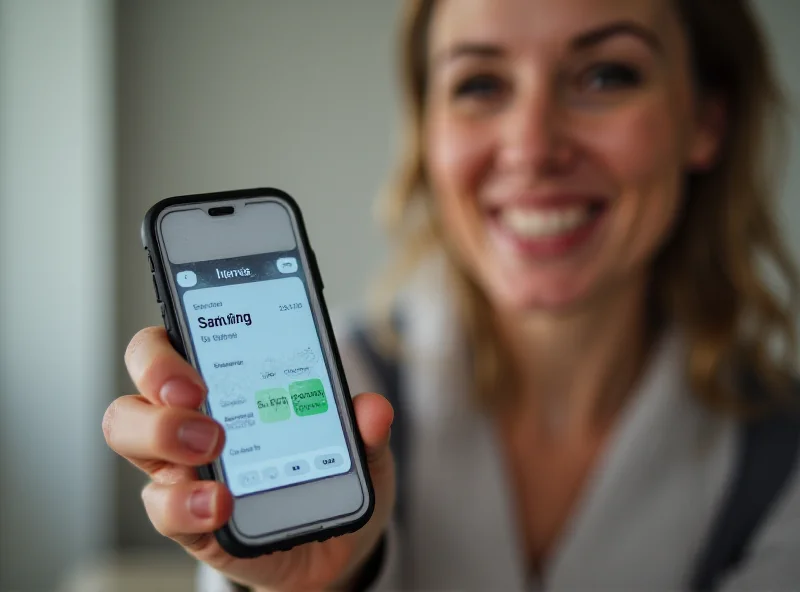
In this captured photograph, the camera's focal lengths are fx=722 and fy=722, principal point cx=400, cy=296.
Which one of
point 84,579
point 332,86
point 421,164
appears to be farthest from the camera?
point 332,86

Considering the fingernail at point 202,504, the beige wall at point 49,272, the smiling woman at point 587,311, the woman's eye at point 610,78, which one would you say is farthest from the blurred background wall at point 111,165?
the fingernail at point 202,504

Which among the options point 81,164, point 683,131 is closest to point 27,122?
point 81,164

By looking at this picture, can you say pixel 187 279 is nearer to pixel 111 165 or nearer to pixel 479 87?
pixel 479 87

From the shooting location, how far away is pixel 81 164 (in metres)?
0.81

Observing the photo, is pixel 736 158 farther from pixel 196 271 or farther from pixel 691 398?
pixel 196 271

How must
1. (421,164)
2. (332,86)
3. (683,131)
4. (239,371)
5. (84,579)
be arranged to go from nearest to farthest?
(239,371) < (683,131) < (421,164) < (84,579) < (332,86)

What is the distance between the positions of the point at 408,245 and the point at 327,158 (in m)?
0.26

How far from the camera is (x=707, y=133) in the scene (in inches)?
27.5

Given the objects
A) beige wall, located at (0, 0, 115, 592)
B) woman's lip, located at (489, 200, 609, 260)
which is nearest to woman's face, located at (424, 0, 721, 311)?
woman's lip, located at (489, 200, 609, 260)

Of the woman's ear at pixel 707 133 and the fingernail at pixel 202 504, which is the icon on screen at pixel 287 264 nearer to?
the fingernail at pixel 202 504

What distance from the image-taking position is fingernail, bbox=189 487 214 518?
27 centimetres

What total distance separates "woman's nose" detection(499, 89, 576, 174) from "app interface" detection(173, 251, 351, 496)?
31 cm

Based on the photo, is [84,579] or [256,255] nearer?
[256,255]

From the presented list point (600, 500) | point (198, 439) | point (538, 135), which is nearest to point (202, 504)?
point (198, 439)
